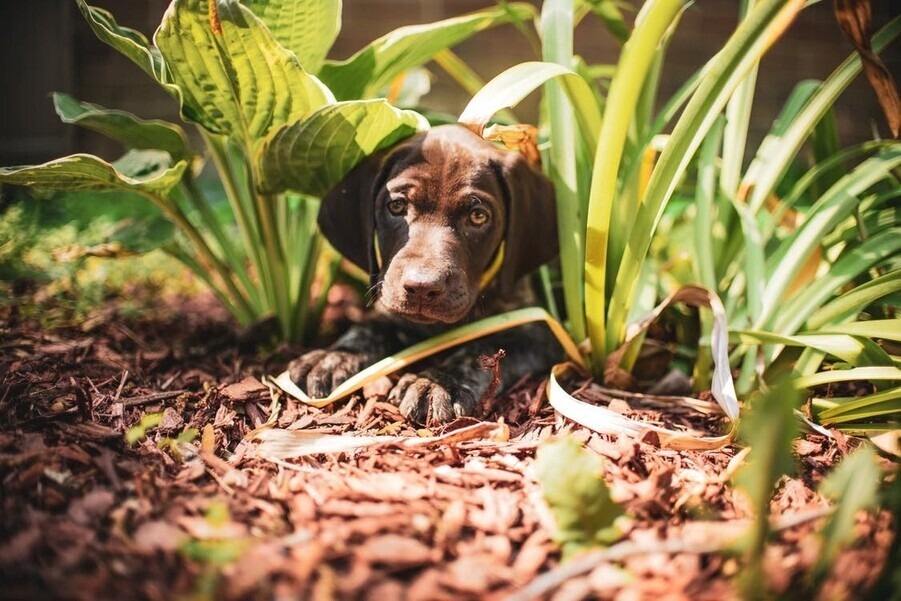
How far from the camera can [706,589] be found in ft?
4.14

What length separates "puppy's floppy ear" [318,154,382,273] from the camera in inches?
102

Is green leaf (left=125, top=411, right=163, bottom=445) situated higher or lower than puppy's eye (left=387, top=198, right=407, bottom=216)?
lower

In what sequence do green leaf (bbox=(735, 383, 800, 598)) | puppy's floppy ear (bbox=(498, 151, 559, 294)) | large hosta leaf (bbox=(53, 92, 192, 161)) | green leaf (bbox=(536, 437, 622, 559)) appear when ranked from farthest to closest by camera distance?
puppy's floppy ear (bbox=(498, 151, 559, 294)) → large hosta leaf (bbox=(53, 92, 192, 161)) → green leaf (bbox=(536, 437, 622, 559)) → green leaf (bbox=(735, 383, 800, 598))

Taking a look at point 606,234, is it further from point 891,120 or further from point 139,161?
point 139,161

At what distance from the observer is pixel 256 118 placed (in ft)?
7.60

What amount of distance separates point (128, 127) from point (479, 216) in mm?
1438

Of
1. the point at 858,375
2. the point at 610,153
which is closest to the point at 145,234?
the point at 610,153

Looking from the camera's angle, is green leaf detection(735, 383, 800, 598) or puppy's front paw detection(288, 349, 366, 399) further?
puppy's front paw detection(288, 349, 366, 399)

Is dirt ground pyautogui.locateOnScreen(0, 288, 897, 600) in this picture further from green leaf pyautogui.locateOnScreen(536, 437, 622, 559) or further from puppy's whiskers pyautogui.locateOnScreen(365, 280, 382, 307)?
puppy's whiskers pyautogui.locateOnScreen(365, 280, 382, 307)

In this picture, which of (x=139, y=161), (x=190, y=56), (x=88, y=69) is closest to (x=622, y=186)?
(x=190, y=56)

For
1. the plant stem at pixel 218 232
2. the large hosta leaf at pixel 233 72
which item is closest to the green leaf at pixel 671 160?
the large hosta leaf at pixel 233 72

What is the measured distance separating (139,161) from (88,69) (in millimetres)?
4286

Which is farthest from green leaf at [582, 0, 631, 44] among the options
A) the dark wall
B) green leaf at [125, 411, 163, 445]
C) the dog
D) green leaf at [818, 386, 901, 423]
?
the dark wall

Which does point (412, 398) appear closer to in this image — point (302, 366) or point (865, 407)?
point (302, 366)
